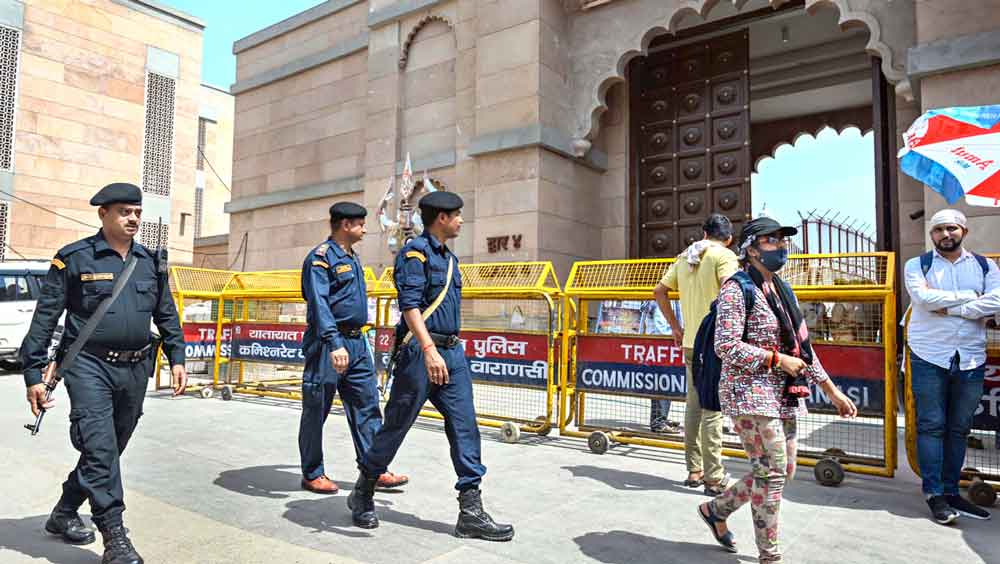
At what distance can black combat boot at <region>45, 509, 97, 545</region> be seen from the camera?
351 centimetres

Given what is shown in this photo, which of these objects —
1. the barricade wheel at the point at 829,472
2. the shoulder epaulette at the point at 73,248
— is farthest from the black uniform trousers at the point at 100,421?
the barricade wheel at the point at 829,472

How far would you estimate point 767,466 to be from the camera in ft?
10.1

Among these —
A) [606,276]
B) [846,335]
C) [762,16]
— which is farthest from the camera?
[762,16]

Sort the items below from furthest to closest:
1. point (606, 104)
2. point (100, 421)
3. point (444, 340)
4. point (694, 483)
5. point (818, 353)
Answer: point (606, 104) < point (818, 353) < point (694, 483) < point (444, 340) < point (100, 421)

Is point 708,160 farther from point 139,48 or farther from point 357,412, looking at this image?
point 139,48

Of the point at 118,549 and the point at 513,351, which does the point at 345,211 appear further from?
the point at 513,351

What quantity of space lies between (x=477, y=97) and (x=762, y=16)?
17.9ft

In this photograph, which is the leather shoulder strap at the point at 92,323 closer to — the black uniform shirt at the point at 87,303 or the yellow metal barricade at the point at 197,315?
the black uniform shirt at the point at 87,303

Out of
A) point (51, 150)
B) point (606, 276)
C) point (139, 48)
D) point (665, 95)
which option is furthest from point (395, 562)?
point (139, 48)

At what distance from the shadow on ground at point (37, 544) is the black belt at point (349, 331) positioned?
190 cm

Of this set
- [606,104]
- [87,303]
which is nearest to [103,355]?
[87,303]

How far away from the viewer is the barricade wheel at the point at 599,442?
5914 mm

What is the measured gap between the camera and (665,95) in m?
13.1

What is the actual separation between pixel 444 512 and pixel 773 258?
245 centimetres
